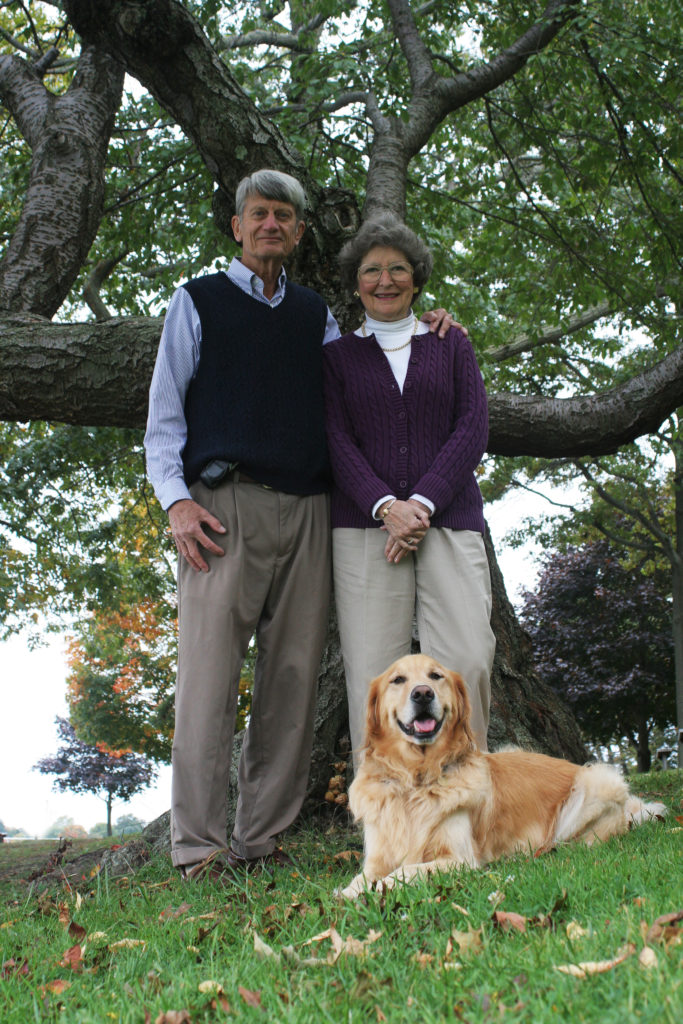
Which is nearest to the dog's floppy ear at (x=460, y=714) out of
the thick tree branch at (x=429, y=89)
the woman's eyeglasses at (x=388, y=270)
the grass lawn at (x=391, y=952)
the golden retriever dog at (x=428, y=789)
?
the golden retriever dog at (x=428, y=789)

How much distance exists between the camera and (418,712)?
3090 mm

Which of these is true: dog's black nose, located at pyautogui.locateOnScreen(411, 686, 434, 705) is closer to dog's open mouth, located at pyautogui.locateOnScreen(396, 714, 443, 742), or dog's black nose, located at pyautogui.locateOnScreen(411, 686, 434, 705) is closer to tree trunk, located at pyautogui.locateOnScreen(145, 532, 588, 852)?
dog's open mouth, located at pyautogui.locateOnScreen(396, 714, 443, 742)

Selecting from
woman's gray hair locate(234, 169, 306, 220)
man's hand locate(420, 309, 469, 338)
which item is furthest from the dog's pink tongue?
woman's gray hair locate(234, 169, 306, 220)

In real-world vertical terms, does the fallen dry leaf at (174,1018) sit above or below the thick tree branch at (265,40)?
below

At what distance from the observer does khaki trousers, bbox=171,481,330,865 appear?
3.60 m

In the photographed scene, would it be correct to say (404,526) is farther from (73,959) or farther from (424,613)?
(73,959)

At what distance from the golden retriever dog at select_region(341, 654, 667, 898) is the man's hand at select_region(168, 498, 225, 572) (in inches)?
34.7

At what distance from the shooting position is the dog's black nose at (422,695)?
309 cm

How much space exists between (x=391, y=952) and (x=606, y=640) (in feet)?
48.7

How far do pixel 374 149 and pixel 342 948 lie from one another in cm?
624

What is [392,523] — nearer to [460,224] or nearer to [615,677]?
[460,224]

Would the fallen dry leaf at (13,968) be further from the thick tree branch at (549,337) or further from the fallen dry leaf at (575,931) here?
the thick tree branch at (549,337)

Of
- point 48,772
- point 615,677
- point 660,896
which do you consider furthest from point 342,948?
point 48,772

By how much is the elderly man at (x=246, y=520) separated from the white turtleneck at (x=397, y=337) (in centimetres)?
30
